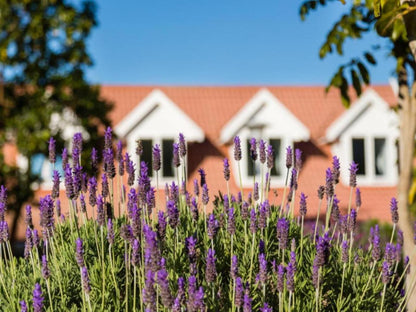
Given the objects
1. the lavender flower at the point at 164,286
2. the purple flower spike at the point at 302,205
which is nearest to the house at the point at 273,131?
the purple flower spike at the point at 302,205

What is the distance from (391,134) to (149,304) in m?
23.4

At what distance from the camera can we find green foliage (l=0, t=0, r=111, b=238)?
1612 cm

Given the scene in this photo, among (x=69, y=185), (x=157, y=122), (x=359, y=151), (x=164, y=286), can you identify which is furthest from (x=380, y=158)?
(x=164, y=286)

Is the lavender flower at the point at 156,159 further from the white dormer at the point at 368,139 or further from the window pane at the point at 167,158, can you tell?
the white dormer at the point at 368,139

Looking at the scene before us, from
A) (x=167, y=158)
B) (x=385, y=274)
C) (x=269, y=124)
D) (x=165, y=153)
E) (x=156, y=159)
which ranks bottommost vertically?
(x=385, y=274)

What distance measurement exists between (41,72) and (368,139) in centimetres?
1368

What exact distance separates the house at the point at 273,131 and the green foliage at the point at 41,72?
603 centimetres

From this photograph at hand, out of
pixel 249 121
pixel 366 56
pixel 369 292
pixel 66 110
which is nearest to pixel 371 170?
pixel 249 121

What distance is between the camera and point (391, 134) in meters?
24.6

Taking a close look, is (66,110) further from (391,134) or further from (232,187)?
(391,134)

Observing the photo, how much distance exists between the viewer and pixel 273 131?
78.2 feet

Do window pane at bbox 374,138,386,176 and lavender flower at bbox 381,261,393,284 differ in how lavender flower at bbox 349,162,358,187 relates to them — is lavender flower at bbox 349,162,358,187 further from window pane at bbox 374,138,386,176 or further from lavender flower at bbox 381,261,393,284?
window pane at bbox 374,138,386,176

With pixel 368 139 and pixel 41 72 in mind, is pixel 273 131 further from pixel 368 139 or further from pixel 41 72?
pixel 41 72

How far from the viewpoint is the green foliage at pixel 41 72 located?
1612cm
